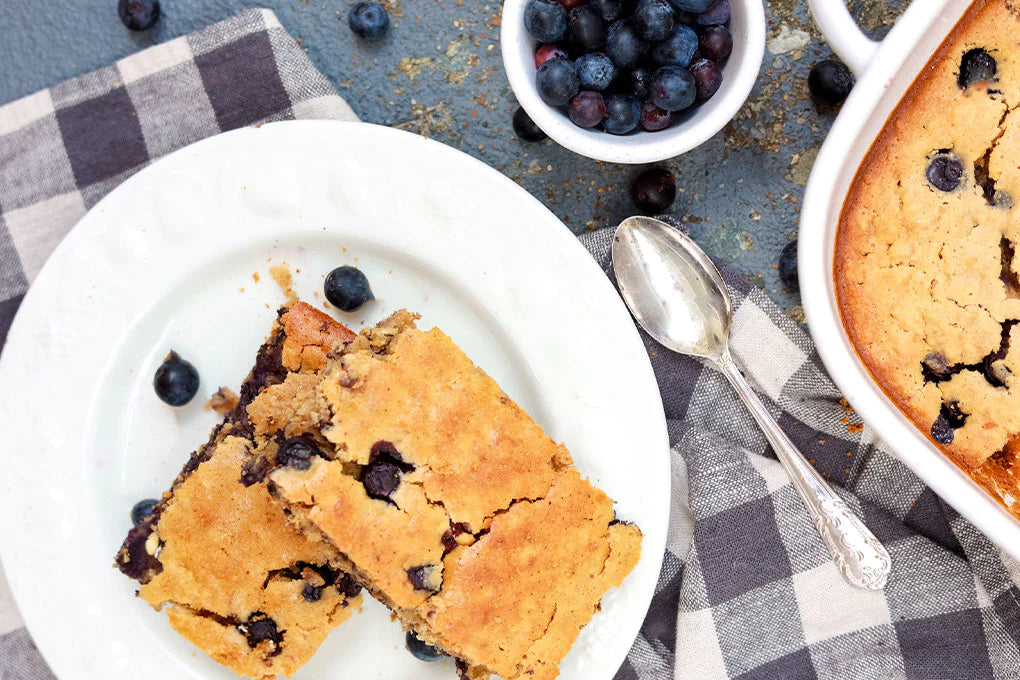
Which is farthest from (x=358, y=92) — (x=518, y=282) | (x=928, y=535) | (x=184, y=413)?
(x=928, y=535)

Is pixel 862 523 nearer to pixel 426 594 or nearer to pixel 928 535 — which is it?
pixel 928 535

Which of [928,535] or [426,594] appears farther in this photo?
[928,535]

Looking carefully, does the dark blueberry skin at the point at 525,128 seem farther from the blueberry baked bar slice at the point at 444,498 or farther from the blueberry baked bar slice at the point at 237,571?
the blueberry baked bar slice at the point at 237,571

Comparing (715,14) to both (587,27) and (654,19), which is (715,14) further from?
(587,27)

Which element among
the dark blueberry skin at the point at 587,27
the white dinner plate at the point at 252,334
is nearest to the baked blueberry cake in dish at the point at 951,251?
the white dinner plate at the point at 252,334

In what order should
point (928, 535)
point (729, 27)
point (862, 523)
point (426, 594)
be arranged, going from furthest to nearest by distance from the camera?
1. point (928, 535)
2. point (862, 523)
3. point (729, 27)
4. point (426, 594)

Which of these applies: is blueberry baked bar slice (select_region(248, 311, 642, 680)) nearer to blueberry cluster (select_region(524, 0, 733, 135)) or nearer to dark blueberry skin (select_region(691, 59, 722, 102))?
blueberry cluster (select_region(524, 0, 733, 135))

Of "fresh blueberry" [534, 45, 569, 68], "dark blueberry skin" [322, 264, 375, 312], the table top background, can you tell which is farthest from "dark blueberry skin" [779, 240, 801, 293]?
"dark blueberry skin" [322, 264, 375, 312]
